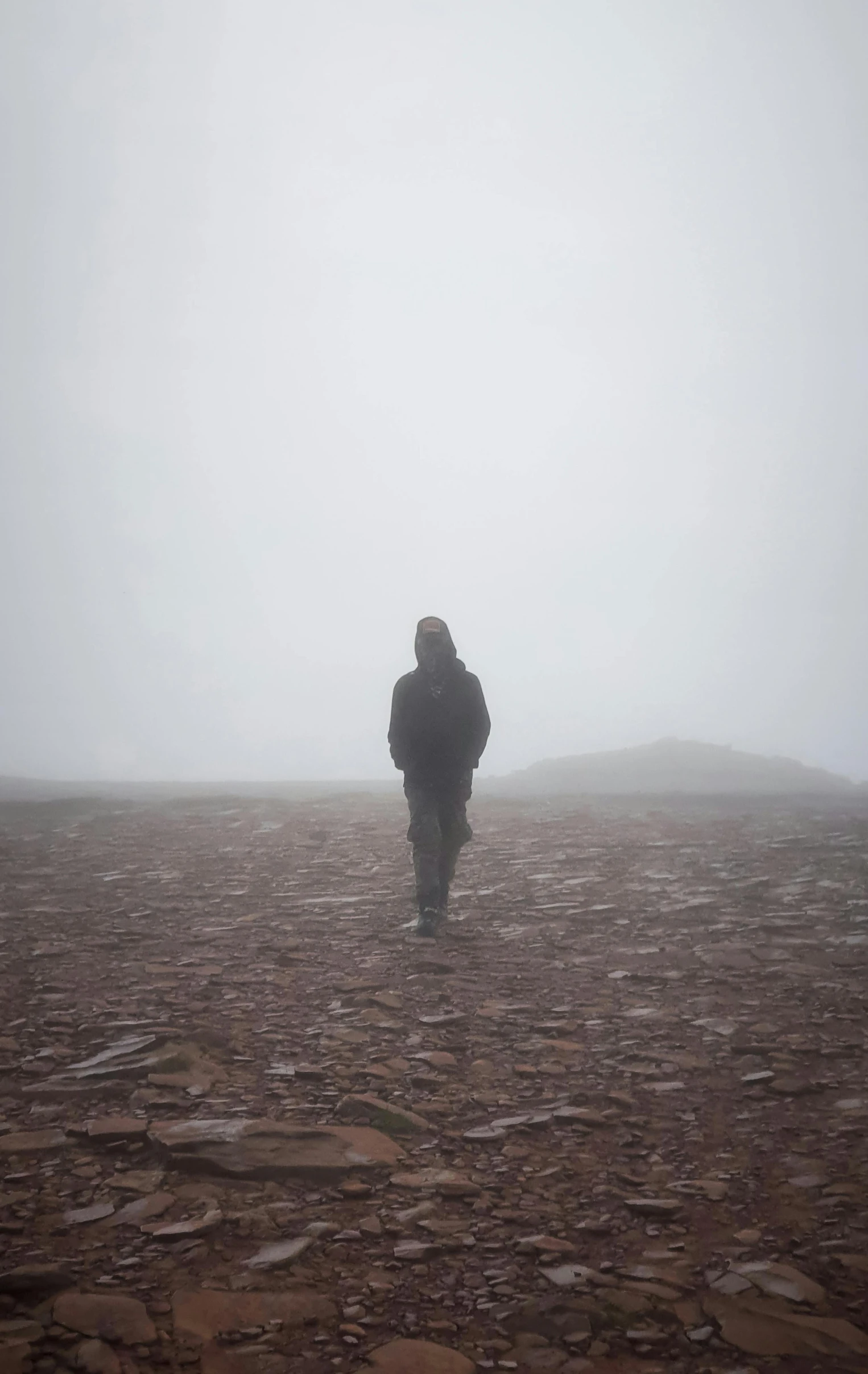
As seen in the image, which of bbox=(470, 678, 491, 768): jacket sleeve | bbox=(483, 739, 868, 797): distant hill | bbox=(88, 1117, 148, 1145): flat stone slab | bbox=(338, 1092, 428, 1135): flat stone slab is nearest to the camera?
bbox=(88, 1117, 148, 1145): flat stone slab

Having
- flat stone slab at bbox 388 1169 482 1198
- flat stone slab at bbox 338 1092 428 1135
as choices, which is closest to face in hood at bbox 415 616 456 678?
flat stone slab at bbox 338 1092 428 1135

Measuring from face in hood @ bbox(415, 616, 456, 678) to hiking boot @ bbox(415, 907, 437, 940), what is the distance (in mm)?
2834

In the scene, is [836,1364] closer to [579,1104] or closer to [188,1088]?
[579,1104]

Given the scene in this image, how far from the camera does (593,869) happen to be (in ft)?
39.3

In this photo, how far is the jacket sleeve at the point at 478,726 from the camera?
386 inches

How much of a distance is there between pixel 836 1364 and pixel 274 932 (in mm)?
6478

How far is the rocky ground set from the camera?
309 centimetres

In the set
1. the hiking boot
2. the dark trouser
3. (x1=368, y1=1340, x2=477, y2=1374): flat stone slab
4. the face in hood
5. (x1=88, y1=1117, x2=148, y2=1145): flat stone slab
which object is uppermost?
the face in hood

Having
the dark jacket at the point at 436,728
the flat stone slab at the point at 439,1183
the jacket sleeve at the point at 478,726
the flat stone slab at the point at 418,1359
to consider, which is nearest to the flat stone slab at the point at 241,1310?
the flat stone slab at the point at 418,1359

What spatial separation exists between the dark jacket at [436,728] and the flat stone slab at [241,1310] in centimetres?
659

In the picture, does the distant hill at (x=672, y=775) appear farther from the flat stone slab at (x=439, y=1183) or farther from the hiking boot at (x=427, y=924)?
the flat stone slab at (x=439, y=1183)

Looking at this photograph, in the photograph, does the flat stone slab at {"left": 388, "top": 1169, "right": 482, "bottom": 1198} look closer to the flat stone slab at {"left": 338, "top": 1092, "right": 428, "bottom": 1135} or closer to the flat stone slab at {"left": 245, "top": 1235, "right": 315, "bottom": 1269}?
the flat stone slab at {"left": 338, "top": 1092, "right": 428, "bottom": 1135}

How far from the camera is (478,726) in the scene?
9.83m

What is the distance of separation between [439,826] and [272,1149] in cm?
547
